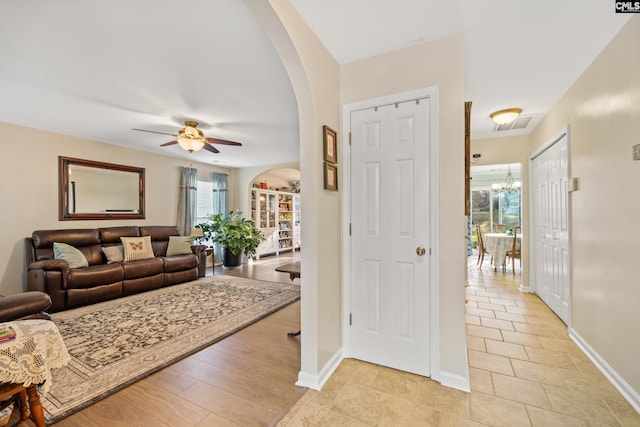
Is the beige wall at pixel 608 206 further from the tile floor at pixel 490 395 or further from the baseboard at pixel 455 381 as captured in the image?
the baseboard at pixel 455 381

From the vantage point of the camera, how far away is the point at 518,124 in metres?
3.81

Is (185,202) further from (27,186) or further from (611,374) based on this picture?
(611,374)

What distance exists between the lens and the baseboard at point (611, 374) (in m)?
1.67

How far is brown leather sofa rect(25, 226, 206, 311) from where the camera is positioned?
136 inches

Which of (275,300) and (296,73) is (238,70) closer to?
(296,73)

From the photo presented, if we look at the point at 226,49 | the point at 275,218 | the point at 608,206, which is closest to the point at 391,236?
the point at 608,206

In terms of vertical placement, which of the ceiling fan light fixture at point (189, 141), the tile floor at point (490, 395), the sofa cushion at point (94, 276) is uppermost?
the ceiling fan light fixture at point (189, 141)

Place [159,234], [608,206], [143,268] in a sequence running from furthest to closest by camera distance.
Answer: [159,234] < [143,268] < [608,206]

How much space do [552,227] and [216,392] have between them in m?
3.97

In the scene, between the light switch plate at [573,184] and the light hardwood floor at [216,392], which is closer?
the light hardwood floor at [216,392]

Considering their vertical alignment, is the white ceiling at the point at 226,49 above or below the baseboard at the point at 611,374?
above

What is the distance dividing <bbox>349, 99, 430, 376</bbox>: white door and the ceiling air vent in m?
2.60

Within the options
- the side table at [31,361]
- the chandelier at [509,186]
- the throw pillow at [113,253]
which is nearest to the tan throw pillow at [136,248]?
the throw pillow at [113,253]

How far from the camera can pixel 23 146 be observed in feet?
12.6
